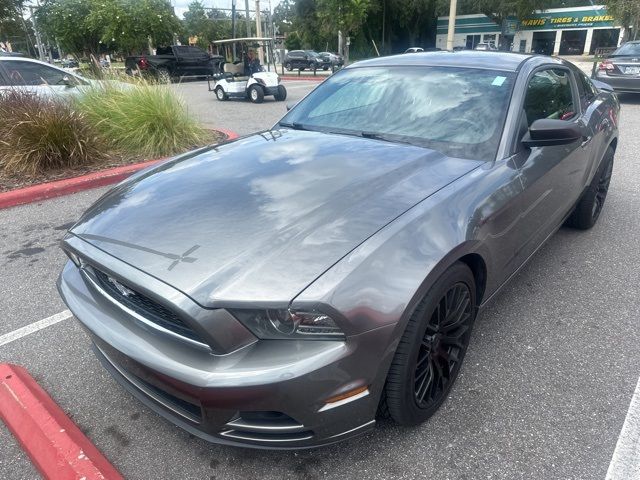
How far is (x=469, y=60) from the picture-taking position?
3.14 meters

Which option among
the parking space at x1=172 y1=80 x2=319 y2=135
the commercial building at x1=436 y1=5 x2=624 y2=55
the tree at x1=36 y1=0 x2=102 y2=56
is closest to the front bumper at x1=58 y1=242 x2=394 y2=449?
the parking space at x1=172 y1=80 x2=319 y2=135

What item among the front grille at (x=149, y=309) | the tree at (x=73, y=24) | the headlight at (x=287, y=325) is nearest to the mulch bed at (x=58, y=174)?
the front grille at (x=149, y=309)

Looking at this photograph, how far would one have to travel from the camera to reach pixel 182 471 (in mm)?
1912

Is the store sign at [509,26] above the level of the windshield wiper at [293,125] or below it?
above

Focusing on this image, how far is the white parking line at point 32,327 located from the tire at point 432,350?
2.31 meters

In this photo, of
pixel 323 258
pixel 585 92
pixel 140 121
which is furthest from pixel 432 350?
pixel 140 121

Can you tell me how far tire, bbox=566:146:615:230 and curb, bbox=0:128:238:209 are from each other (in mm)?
3806

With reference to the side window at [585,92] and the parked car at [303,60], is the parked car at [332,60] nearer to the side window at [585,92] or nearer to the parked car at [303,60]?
the parked car at [303,60]

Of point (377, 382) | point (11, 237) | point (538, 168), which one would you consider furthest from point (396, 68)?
point (11, 237)

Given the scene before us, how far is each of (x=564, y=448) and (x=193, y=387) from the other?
161 centimetres

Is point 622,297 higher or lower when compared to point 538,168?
lower

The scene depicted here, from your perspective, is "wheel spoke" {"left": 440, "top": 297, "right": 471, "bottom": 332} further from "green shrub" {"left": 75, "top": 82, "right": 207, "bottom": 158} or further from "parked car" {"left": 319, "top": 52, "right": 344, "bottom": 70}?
"parked car" {"left": 319, "top": 52, "right": 344, "bottom": 70}

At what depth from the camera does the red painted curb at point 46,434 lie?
1.85 m

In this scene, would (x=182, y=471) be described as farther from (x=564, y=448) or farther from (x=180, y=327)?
(x=564, y=448)
